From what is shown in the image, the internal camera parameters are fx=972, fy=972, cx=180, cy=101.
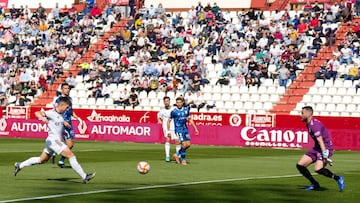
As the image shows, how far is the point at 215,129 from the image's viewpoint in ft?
137

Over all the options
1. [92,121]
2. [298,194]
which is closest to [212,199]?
[298,194]

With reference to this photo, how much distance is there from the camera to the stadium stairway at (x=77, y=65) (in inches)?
1986

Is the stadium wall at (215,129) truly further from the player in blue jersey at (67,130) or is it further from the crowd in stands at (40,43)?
the player in blue jersey at (67,130)

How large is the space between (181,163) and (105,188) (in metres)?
8.67

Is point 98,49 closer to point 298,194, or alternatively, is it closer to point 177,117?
point 177,117

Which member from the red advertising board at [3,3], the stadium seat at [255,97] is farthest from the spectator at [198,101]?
the red advertising board at [3,3]

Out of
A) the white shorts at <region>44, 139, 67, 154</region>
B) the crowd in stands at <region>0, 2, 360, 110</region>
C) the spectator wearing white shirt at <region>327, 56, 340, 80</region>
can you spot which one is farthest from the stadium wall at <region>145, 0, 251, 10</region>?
the white shorts at <region>44, 139, 67, 154</region>

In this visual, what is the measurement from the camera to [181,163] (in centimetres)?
2719

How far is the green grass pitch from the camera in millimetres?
17281

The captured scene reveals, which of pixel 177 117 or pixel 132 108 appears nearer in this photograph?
pixel 177 117

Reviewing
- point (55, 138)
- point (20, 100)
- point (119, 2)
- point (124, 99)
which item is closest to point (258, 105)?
point (124, 99)

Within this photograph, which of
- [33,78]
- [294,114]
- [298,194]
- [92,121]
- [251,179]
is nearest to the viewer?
[298,194]

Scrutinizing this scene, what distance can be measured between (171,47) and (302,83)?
8.12 metres

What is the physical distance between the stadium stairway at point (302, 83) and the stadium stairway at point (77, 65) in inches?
507
